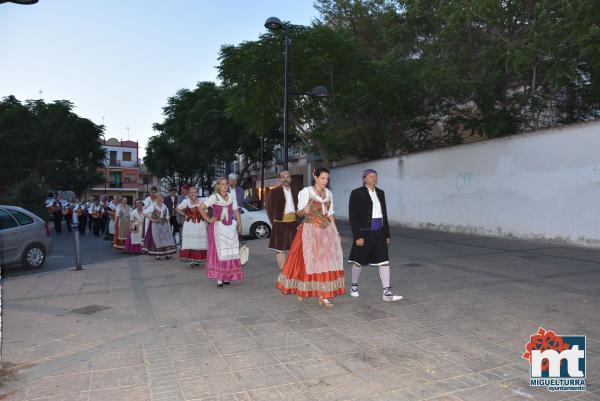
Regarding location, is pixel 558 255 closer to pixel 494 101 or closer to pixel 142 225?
pixel 494 101

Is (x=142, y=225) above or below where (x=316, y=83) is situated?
below

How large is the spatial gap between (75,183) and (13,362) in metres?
41.3

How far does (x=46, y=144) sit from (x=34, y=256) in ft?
94.7

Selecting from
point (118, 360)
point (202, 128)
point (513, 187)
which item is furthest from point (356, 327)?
point (202, 128)

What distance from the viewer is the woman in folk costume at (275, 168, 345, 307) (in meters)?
5.96

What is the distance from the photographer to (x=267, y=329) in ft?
16.5

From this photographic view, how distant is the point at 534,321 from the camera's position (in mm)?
5164

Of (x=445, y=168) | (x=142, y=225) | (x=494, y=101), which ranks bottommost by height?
(x=142, y=225)

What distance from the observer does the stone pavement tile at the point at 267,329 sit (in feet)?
16.2

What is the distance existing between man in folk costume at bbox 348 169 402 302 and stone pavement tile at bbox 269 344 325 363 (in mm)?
2002

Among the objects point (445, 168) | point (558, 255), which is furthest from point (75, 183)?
point (558, 255)

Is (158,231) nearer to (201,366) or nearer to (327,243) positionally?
(327,243)

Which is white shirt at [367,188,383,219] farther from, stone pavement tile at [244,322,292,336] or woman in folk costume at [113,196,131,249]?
woman in folk costume at [113,196,131,249]

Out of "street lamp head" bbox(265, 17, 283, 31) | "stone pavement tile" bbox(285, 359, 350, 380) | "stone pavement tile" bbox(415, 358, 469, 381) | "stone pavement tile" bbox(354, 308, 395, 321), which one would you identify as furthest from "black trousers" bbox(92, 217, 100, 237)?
"stone pavement tile" bbox(415, 358, 469, 381)
